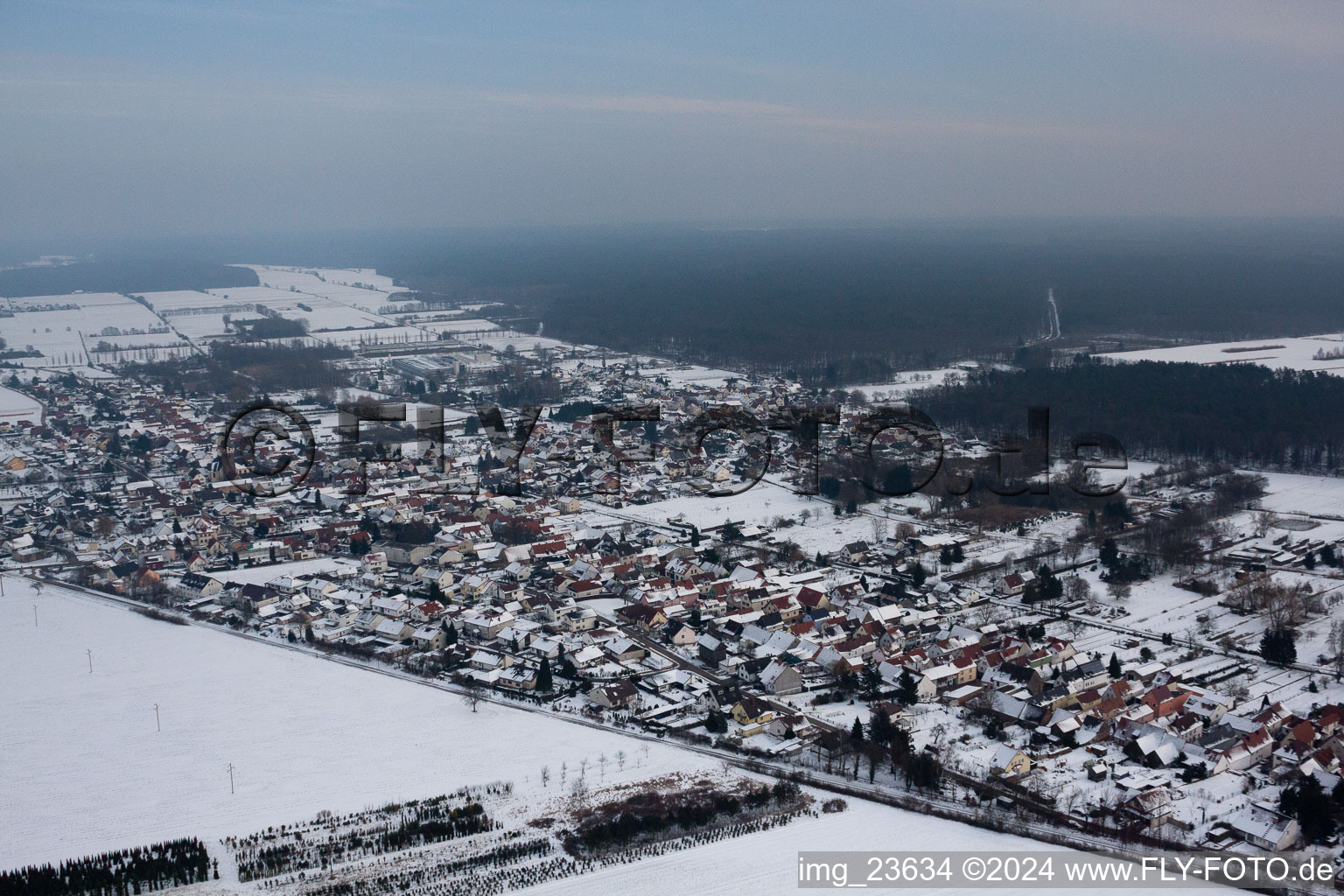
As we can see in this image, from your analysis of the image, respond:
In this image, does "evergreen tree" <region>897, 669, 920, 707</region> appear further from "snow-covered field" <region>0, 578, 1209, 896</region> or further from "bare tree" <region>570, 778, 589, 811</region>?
"bare tree" <region>570, 778, 589, 811</region>

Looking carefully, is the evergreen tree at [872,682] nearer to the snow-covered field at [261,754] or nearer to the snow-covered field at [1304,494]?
the snow-covered field at [261,754]

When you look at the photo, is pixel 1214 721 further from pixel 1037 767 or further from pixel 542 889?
pixel 542 889

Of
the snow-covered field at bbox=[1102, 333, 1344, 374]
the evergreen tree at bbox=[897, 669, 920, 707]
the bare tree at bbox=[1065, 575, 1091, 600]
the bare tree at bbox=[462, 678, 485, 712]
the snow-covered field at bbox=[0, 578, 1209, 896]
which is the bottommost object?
the snow-covered field at bbox=[0, 578, 1209, 896]

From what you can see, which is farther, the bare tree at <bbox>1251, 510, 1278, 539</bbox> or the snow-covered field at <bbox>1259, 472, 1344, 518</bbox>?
the snow-covered field at <bbox>1259, 472, 1344, 518</bbox>

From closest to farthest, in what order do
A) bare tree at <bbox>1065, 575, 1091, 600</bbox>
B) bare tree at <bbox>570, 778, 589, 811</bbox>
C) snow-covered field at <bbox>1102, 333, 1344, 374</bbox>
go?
1. bare tree at <bbox>570, 778, 589, 811</bbox>
2. bare tree at <bbox>1065, 575, 1091, 600</bbox>
3. snow-covered field at <bbox>1102, 333, 1344, 374</bbox>

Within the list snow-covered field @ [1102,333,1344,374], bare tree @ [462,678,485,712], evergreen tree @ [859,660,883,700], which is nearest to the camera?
bare tree @ [462,678,485,712]

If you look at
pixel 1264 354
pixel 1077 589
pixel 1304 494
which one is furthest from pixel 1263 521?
pixel 1264 354

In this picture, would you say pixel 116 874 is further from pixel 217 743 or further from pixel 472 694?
pixel 472 694

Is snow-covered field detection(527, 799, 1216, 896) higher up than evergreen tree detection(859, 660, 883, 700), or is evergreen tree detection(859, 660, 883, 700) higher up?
evergreen tree detection(859, 660, 883, 700)

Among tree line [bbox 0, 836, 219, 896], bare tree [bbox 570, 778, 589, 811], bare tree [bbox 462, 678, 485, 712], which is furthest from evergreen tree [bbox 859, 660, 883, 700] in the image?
tree line [bbox 0, 836, 219, 896]

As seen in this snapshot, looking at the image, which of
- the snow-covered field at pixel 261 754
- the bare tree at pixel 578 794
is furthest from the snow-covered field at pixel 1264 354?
the bare tree at pixel 578 794
